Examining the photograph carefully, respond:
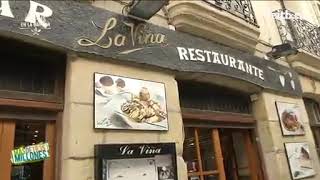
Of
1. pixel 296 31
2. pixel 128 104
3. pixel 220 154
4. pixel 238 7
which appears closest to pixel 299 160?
pixel 220 154

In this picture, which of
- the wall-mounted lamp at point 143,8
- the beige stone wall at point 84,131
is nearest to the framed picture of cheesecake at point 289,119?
the beige stone wall at point 84,131

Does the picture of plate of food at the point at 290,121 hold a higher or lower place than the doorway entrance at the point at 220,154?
higher

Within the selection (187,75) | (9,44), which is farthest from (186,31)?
(9,44)

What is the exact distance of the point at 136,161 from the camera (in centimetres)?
264

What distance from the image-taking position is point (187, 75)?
3.46 meters

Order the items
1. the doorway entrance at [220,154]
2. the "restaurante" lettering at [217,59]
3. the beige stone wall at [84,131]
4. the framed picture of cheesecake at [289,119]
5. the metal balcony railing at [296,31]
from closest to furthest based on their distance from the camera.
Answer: the beige stone wall at [84,131] < the "restaurante" lettering at [217,59] < the doorway entrance at [220,154] < the framed picture of cheesecake at [289,119] < the metal balcony railing at [296,31]

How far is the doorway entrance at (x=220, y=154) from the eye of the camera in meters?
3.59

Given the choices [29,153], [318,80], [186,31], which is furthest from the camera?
[318,80]

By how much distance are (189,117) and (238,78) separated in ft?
2.78

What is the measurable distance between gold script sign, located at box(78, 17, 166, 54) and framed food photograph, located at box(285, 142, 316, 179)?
7.82 feet

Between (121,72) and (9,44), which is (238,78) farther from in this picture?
(9,44)

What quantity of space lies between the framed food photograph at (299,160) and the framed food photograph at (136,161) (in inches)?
81.2

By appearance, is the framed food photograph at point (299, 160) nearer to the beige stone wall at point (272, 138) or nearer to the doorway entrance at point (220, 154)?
the beige stone wall at point (272, 138)

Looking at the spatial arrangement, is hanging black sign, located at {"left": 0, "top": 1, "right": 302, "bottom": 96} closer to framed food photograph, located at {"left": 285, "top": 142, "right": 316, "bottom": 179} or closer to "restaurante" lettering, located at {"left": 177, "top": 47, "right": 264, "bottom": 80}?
"restaurante" lettering, located at {"left": 177, "top": 47, "right": 264, "bottom": 80}
